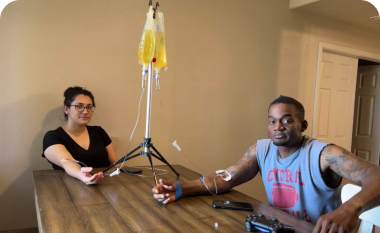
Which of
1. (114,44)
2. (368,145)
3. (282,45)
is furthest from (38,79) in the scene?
(368,145)

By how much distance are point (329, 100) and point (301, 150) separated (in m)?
2.41

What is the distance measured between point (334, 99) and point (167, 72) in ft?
7.14

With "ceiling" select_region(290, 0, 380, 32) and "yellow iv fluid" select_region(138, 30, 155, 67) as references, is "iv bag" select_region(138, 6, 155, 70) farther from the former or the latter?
"ceiling" select_region(290, 0, 380, 32)

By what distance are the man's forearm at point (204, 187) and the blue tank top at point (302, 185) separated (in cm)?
24

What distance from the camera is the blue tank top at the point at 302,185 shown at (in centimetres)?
133

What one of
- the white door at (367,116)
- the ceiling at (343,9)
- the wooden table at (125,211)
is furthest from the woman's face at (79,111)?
the white door at (367,116)

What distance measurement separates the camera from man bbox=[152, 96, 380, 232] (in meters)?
1.23

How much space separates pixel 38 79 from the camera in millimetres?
2086

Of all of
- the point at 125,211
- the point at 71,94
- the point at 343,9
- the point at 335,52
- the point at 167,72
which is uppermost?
the point at 343,9

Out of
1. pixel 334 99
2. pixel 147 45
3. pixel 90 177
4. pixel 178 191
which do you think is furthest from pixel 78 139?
pixel 334 99

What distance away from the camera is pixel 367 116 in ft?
13.5

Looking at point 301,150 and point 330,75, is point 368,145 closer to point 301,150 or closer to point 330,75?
point 330,75

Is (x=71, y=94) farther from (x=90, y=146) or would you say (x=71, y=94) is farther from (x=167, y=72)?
(x=167, y=72)

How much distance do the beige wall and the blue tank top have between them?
4.10 ft
